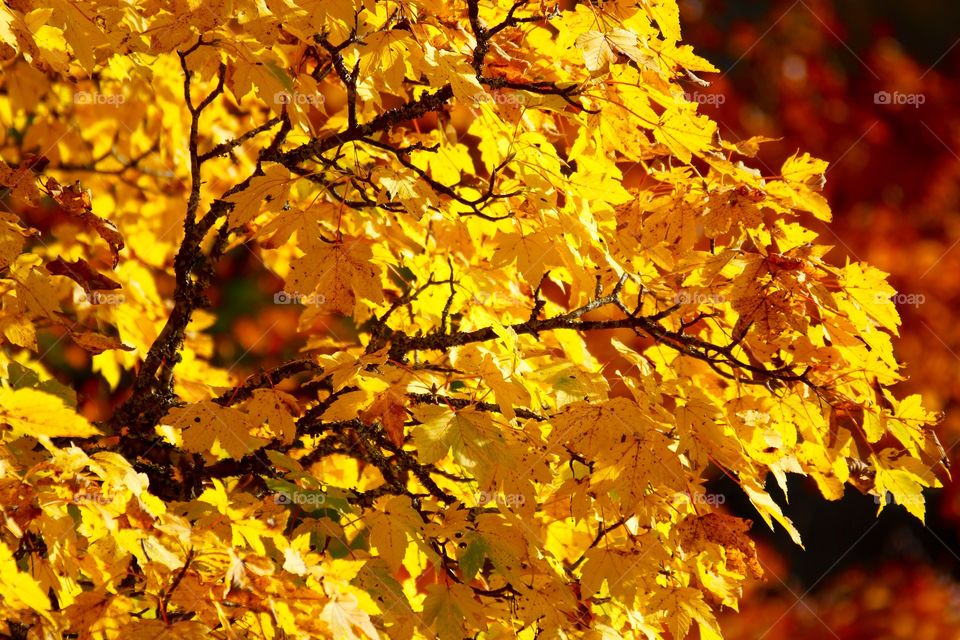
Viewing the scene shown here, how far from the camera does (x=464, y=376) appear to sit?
2146 mm

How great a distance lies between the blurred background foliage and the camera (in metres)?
9.30

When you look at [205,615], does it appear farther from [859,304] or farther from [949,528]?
[949,528]

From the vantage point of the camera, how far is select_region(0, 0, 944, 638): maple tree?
1846 mm

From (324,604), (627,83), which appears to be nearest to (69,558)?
(324,604)

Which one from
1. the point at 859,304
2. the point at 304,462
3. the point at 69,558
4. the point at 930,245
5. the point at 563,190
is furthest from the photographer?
the point at 930,245

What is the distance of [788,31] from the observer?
34.2 feet

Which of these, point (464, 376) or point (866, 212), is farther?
point (866, 212)

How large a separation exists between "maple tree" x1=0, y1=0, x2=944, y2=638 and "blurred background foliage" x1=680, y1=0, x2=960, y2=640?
22.1 feet

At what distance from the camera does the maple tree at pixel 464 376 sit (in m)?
1.85

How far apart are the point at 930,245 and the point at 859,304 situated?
8494mm

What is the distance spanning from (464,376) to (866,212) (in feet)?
28.6

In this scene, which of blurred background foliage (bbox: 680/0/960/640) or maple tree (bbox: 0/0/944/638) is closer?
maple tree (bbox: 0/0/944/638)

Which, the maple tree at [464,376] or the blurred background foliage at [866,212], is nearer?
the maple tree at [464,376]

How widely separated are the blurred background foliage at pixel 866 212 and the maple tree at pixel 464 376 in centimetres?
675
